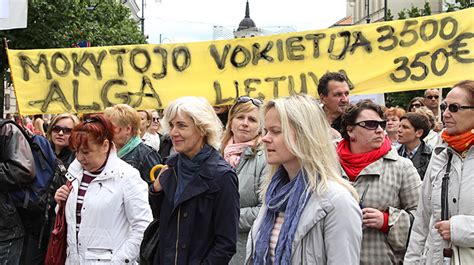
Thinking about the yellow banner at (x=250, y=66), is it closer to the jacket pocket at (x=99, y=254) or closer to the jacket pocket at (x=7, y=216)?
the jacket pocket at (x=7, y=216)

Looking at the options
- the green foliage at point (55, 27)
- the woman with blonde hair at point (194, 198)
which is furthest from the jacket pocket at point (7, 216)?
the green foliage at point (55, 27)

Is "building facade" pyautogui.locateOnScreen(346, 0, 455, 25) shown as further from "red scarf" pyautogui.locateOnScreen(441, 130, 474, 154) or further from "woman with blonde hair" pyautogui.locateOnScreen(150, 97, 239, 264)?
"woman with blonde hair" pyautogui.locateOnScreen(150, 97, 239, 264)

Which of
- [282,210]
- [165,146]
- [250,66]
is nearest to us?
[282,210]

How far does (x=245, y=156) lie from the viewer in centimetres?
482

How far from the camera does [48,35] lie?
26859 mm

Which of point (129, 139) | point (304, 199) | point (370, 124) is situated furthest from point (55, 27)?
point (304, 199)

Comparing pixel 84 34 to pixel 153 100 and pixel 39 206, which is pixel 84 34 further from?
pixel 39 206

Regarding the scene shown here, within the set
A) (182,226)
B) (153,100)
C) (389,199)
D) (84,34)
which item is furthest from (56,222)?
(84,34)

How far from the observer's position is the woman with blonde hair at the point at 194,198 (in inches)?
149

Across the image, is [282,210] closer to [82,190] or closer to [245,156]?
[245,156]

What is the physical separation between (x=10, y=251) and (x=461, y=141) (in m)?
3.27

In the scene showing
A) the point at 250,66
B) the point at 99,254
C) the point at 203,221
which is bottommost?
the point at 99,254

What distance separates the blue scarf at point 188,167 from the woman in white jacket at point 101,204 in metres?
0.59

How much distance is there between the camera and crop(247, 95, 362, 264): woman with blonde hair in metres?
2.91
